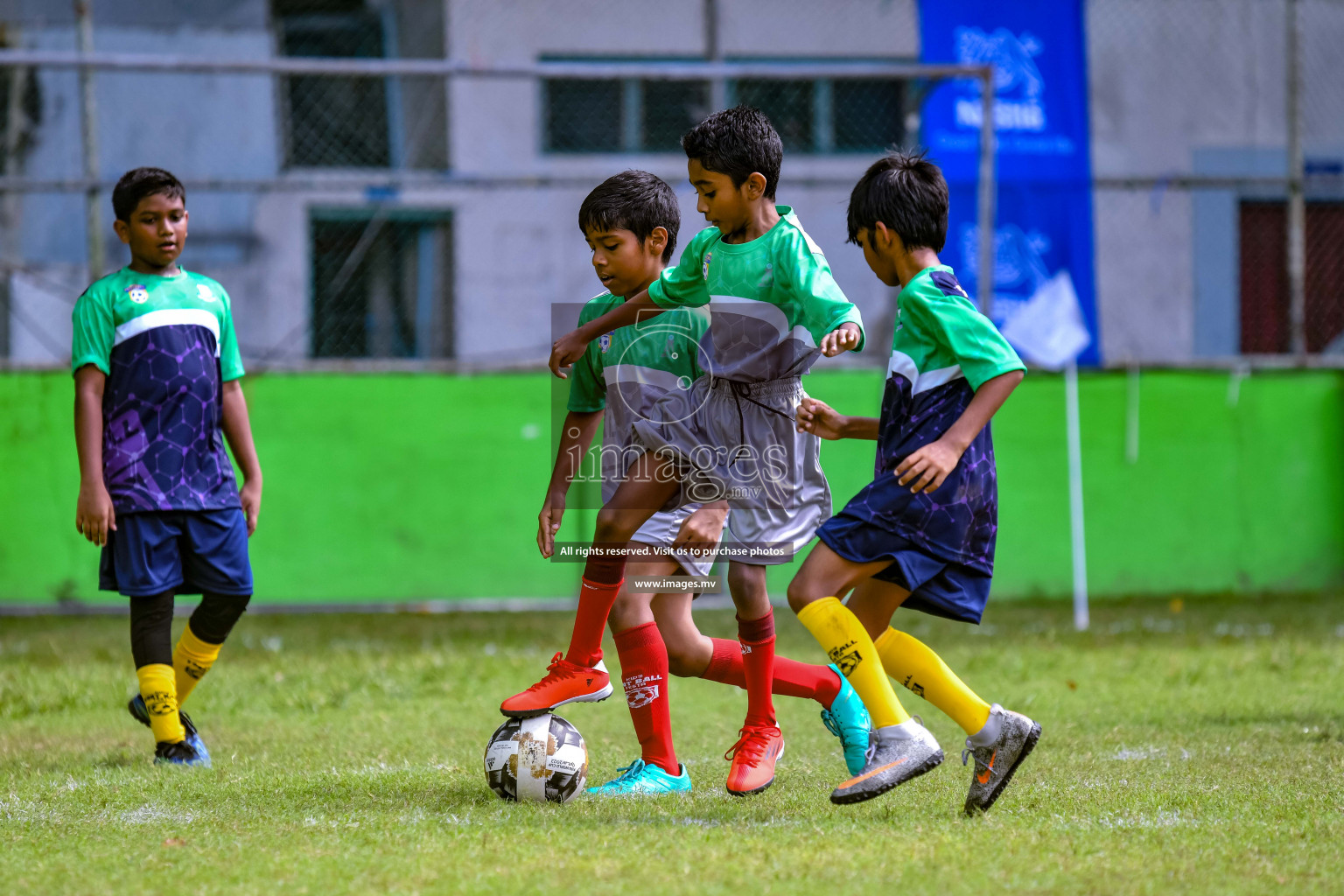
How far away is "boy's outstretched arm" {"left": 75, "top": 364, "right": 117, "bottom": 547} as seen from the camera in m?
4.11

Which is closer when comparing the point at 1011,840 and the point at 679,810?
the point at 1011,840

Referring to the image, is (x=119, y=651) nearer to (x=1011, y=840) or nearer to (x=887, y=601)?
(x=887, y=601)

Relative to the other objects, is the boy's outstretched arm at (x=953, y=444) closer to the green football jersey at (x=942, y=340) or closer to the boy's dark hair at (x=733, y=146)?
the green football jersey at (x=942, y=340)

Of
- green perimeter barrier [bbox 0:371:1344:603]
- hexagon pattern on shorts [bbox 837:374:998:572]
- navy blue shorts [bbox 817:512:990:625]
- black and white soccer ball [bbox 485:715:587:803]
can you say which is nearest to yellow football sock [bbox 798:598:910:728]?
navy blue shorts [bbox 817:512:990:625]

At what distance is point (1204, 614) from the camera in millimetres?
8117

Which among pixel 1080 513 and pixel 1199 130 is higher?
pixel 1199 130

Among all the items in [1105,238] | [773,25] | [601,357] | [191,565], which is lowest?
[191,565]

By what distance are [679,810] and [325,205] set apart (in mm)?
9237

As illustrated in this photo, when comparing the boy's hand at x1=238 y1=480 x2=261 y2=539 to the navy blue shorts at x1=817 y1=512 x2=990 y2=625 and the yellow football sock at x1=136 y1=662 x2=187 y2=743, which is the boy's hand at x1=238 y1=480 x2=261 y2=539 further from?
the navy blue shorts at x1=817 y1=512 x2=990 y2=625

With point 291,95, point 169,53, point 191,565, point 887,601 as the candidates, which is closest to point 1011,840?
point 887,601

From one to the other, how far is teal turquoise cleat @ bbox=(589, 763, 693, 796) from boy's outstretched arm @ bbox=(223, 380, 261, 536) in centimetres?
164

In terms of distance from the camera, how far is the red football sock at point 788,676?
392 cm

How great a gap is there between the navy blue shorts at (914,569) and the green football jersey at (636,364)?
0.76 m

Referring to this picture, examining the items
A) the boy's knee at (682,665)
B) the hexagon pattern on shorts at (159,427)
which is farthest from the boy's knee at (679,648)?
the hexagon pattern on shorts at (159,427)
